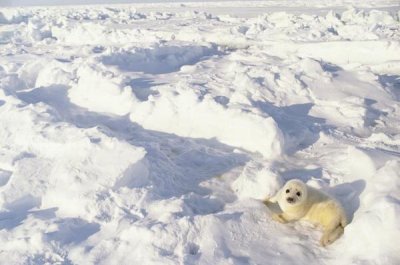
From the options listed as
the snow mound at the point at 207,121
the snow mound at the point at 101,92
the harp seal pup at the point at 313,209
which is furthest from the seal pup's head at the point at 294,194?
the snow mound at the point at 101,92

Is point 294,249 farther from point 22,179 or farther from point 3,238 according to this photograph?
point 22,179

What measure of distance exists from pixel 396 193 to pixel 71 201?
8.80ft

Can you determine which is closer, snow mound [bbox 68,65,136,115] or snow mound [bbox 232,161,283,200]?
snow mound [bbox 232,161,283,200]

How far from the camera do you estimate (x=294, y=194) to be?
321 centimetres

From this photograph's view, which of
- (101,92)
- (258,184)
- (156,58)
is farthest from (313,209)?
(156,58)

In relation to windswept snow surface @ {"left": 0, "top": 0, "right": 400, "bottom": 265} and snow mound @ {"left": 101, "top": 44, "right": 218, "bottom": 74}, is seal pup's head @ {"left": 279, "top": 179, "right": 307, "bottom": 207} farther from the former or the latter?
snow mound @ {"left": 101, "top": 44, "right": 218, "bottom": 74}

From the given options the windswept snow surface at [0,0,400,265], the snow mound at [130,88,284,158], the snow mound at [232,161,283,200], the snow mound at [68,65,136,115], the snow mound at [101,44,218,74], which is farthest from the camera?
the snow mound at [101,44,218,74]

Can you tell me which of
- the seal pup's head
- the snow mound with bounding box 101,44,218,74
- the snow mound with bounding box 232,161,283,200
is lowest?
the snow mound with bounding box 101,44,218,74

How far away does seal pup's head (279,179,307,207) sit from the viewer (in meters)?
3.19

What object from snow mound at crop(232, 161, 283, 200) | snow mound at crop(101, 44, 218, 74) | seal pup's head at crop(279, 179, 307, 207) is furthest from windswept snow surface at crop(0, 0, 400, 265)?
snow mound at crop(101, 44, 218, 74)

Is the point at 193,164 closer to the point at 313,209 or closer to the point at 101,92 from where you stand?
the point at 313,209

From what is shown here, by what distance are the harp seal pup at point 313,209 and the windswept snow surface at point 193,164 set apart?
0.25 feet

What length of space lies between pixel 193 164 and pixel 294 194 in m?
2.04

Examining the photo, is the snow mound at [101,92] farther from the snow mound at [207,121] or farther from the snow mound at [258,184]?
the snow mound at [258,184]
